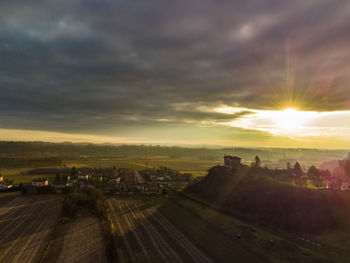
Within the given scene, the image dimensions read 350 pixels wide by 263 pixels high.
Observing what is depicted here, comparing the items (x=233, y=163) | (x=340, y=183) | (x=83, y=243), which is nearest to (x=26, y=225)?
(x=83, y=243)

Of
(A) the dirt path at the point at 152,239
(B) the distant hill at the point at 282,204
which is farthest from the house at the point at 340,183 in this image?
(A) the dirt path at the point at 152,239

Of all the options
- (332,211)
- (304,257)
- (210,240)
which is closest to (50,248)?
(210,240)

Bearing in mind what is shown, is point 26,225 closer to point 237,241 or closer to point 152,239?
point 152,239

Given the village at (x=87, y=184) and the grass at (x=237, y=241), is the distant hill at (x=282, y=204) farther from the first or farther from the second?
the village at (x=87, y=184)

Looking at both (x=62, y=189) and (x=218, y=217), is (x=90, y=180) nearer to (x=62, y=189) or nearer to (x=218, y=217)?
(x=62, y=189)

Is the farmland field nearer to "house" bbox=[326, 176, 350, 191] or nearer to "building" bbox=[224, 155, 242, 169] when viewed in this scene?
"building" bbox=[224, 155, 242, 169]
